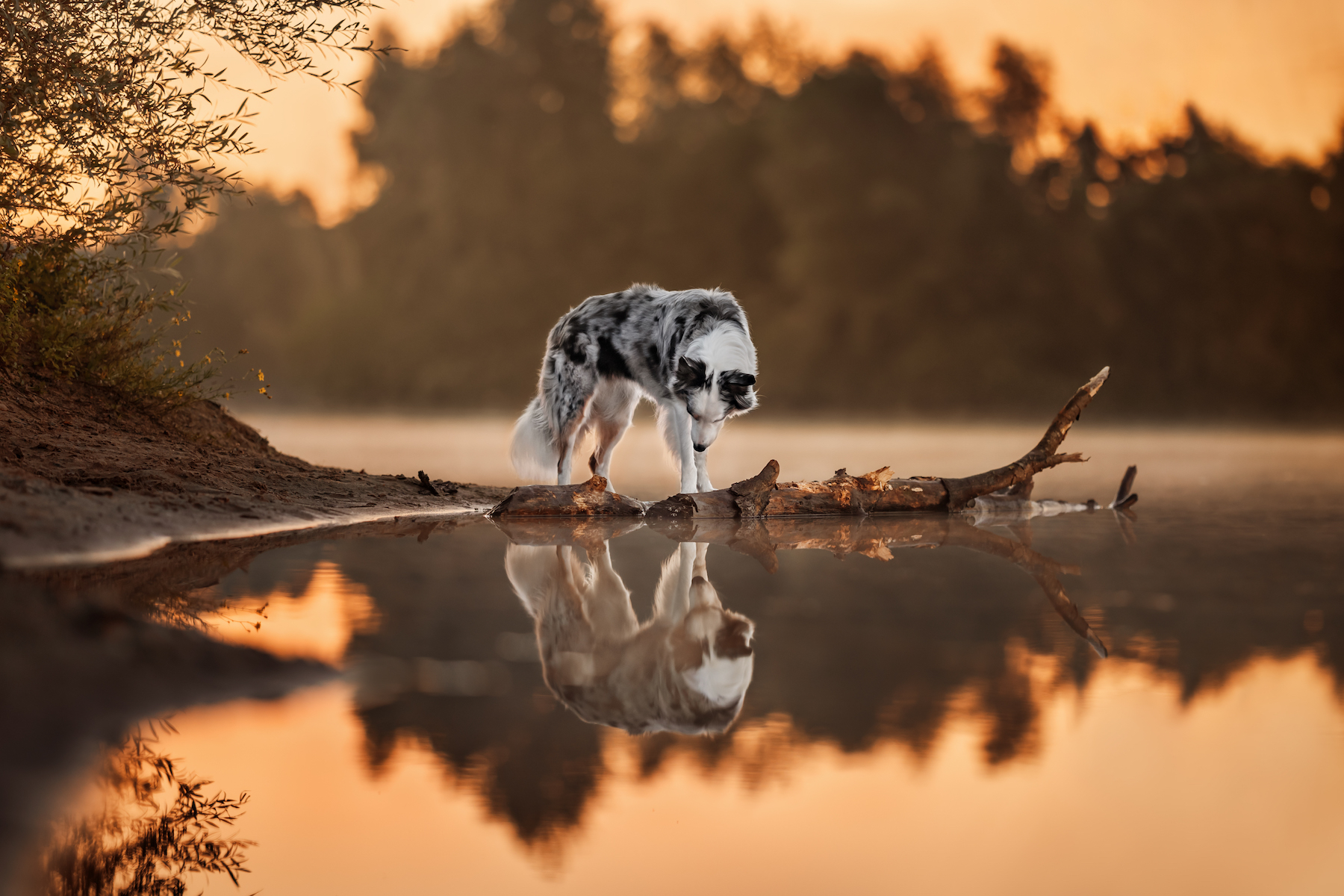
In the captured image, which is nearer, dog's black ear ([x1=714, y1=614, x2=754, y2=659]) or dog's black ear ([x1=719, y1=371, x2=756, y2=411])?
dog's black ear ([x1=714, y1=614, x2=754, y2=659])

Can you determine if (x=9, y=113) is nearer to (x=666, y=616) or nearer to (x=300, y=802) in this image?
(x=666, y=616)

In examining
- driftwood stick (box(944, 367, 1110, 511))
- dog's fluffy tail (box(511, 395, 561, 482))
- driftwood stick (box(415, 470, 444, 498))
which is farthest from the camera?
driftwood stick (box(415, 470, 444, 498))

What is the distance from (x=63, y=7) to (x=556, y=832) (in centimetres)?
877

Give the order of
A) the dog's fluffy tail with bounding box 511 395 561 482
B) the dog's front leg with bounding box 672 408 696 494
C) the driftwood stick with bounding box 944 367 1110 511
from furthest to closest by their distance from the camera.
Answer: the dog's fluffy tail with bounding box 511 395 561 482 → the driftwood stick with bounding box 944 367 1110 511 → the dog's front leg with bounding box 672 408 696 494

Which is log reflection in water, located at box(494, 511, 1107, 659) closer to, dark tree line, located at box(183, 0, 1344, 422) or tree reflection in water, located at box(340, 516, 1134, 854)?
tree reflection in water, located at box(340, 516, 1134, 854)

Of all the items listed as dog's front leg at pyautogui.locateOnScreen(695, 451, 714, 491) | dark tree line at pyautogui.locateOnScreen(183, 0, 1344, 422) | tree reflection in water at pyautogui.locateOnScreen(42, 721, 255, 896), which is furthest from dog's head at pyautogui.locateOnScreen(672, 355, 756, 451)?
dark tree line at pyautogui.locateOnScreen(183, 0, 1344, 422)

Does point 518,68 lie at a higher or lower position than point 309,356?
higher

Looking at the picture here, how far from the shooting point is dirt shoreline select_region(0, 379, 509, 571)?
6273 mm

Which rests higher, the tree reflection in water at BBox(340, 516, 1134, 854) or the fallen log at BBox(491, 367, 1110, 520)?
the fallen log at BBox(491, 367, 1110, 520)

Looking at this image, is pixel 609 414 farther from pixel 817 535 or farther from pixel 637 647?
pixel 637 647

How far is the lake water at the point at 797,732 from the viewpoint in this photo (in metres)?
2.93

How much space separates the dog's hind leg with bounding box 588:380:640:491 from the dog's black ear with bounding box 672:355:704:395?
1.02 meters

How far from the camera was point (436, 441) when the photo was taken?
22.6 meters

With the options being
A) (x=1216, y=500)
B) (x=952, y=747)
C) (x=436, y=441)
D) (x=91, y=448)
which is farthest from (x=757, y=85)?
(x=952, y=747)
